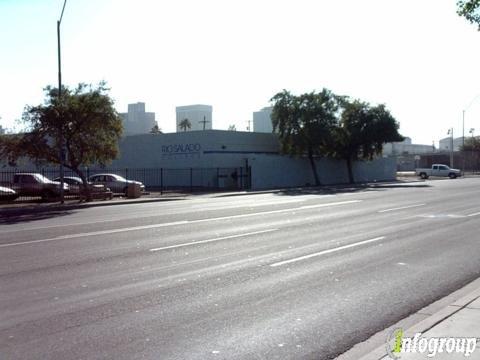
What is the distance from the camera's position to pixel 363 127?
50.5 metres

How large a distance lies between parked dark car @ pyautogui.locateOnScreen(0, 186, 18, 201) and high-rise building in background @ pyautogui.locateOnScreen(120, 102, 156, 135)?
99.4 m

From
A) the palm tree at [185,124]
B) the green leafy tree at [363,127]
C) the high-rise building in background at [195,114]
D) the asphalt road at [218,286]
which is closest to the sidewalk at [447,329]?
the asphalt road at [218,286]

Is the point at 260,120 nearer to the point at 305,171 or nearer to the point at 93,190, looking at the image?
the point at 305,171

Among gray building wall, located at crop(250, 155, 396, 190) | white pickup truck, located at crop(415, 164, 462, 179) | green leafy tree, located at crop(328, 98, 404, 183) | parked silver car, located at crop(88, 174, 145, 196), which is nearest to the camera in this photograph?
parked silver car, located at crop(88, 174, 145, 196)

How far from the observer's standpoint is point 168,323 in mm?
6258

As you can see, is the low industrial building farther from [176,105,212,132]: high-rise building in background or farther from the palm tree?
[176,105,212,132]: high-rise building in background

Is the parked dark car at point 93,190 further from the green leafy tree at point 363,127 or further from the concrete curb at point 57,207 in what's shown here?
the green leafy tree at point 363,127

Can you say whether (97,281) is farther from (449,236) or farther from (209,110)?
(209,110)

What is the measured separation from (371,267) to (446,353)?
14.9 ft

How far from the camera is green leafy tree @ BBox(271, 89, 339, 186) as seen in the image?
154 ft

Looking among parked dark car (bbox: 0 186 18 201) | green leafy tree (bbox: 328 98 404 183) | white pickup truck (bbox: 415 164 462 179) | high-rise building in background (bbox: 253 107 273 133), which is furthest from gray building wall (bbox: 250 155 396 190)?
high-rise building in background (bbox: 253 107 273 133)

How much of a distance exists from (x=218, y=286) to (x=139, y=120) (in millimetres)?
142360

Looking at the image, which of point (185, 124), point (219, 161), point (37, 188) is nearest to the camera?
point (37, 188)

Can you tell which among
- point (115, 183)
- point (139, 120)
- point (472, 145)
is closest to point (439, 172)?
point (115, 183)
